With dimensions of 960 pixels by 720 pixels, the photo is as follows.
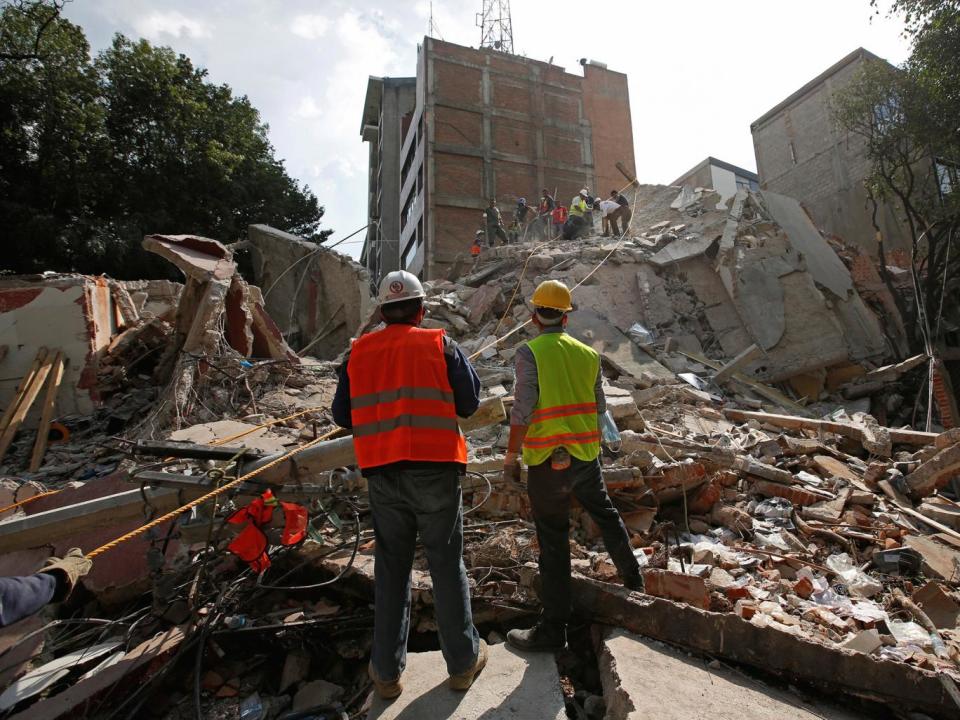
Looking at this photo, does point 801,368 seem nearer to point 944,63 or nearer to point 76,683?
point 944,63

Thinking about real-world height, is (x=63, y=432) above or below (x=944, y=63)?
below

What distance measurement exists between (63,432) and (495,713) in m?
7.79

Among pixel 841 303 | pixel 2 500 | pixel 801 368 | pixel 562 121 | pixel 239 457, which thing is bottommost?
pixel 2 500

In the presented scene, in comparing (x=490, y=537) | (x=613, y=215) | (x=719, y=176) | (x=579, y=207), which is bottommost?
(x=490, y=537)

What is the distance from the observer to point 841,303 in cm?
965

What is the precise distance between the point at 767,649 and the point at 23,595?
2795 millimetres

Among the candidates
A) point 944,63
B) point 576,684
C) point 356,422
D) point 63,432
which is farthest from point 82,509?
point 944,63

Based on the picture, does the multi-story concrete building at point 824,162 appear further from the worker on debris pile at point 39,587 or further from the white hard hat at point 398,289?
the worker on debris pile at point 39,587

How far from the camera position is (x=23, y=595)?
6.25ft

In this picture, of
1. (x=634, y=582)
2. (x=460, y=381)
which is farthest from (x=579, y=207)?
(x=460, y=381)

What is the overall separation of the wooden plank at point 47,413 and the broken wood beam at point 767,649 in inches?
283

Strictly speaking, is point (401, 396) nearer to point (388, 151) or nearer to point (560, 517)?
point (560, 517)

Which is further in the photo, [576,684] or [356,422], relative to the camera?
[576,684]

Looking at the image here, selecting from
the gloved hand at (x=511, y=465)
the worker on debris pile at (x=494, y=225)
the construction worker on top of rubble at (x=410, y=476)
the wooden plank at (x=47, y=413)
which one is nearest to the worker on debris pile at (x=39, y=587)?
the construction worker on top of rubble at (x=410, y=476)
